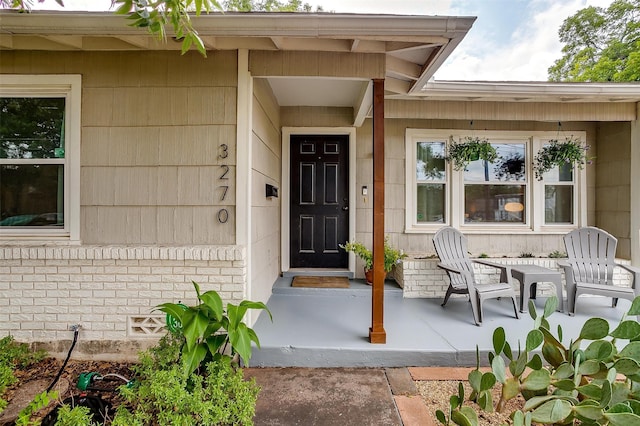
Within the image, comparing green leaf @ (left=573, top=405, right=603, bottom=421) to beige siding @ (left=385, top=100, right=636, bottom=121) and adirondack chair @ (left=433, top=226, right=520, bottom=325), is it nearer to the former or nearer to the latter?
adirondack chair @ (left=433, top=226, right=520, bottom=325)

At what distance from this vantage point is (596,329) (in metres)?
1.38

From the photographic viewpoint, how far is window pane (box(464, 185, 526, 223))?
14.2ft

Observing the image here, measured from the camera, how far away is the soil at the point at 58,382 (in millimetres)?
1981

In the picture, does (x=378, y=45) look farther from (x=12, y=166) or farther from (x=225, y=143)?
(x=12, y=166)

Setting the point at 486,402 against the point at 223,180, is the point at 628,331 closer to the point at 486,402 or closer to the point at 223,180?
the point at 486,402

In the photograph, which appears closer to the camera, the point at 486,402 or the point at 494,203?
the point at 486,402

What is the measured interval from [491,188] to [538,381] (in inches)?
136

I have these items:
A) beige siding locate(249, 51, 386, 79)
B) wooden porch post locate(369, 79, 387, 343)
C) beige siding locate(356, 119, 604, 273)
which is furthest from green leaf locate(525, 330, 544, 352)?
beige siding locate(356, 119, 604, 273)

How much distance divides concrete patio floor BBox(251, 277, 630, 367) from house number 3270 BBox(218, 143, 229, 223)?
1.03 metres

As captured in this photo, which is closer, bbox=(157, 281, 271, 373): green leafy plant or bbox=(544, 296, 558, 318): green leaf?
bbox=(544, 296, 558, 318): green leaf

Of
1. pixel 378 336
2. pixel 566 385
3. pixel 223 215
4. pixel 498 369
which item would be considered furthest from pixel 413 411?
pixel 223 215

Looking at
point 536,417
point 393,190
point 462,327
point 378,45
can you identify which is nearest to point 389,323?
point 462,327

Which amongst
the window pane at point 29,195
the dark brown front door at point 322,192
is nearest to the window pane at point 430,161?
the dark brown front door at point 322,192

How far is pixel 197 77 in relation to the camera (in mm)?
2555
